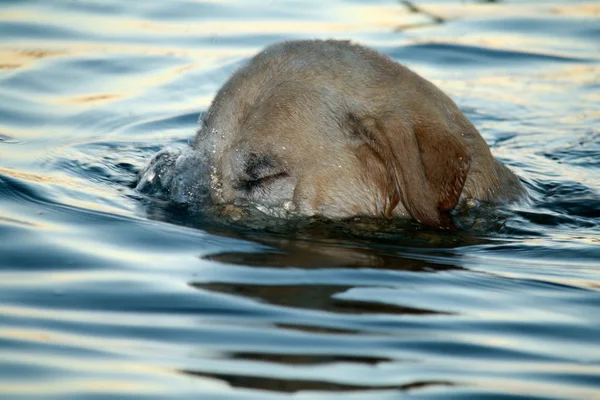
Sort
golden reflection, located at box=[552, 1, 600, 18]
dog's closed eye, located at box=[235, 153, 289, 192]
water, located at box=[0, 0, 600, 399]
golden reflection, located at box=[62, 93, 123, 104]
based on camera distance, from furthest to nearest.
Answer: golden reflection, located at box=[552, 1, 600, 18] → golden reflection, located at box=[62, 93, 123, 104] → dog's closed eye, located at box=[235, 153, 289, 192] → water, located at box=[0, 0, 600, 399]

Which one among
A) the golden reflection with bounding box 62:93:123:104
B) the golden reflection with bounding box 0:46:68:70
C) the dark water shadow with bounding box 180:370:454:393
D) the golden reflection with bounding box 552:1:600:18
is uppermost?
the golden reflection with bounding box 552:1:600:18

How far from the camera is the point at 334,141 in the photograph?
5895mm

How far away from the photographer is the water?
3975 millimetres

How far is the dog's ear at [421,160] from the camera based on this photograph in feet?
19.1

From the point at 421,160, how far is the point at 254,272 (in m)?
1.31

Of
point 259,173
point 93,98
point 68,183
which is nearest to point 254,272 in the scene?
point 259,173

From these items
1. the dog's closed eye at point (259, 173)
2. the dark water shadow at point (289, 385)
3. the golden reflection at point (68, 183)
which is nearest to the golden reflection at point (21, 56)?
the golden reflection at point (68, 183)

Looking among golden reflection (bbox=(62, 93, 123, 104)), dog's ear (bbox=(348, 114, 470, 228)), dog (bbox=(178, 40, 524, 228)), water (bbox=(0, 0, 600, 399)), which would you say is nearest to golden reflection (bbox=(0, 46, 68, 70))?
water (bbox=(0, 0, 600, 399))

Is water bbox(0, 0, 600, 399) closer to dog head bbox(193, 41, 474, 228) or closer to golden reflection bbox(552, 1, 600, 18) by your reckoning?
dog head bbox(193, 41, 474, 228)

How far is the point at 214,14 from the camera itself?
39.0ft

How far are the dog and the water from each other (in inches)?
6.5

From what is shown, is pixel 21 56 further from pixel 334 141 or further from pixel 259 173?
pixel 334 141

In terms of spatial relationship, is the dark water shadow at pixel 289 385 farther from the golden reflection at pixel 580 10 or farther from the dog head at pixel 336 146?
the golden reflection at pixel 580 10

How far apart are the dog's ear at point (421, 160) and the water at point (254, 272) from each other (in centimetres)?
21
